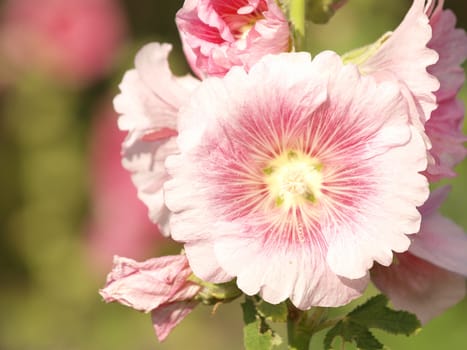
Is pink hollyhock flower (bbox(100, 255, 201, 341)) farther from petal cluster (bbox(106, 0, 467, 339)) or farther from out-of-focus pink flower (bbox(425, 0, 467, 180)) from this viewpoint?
out-of-focus pink flower (bbox(425, 0, 467, 180))

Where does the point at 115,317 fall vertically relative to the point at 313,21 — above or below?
below

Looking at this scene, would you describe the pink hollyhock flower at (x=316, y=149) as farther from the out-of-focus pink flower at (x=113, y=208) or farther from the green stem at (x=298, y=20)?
the out-of-focus pink flower at (x=113, y=208)

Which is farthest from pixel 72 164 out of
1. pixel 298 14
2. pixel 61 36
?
pixel 298 14

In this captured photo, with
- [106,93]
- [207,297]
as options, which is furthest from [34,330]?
[207,297]

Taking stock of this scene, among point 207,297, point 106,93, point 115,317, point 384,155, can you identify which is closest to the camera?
point 384,155

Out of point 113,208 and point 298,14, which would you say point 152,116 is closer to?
point 298,14

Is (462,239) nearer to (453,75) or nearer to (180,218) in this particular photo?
(453,75)
